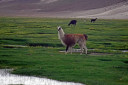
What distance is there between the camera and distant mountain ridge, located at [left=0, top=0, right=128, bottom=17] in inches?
3952

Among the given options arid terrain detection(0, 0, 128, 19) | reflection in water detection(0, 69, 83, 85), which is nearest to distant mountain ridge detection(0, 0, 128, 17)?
arid terrain detection(0, 0, 128, 19)

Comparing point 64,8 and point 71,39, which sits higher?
point 64,8

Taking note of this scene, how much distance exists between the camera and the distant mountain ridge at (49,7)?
100m

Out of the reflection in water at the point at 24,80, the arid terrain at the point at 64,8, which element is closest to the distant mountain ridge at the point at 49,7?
the arid terrain at the point at 64,8

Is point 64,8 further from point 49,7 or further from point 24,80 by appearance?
point 24,80

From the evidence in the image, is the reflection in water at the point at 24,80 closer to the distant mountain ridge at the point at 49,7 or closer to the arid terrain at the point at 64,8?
the arid terrain at the point at 64,8

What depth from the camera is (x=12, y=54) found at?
62.5ft

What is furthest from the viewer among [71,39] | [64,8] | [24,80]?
[64,8]

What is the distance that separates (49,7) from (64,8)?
5751 millimetres

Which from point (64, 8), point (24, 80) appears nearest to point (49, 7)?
point (64, 8)

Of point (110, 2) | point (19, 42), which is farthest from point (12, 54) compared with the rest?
point (110, 2)

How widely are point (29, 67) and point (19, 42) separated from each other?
1125 centimetres

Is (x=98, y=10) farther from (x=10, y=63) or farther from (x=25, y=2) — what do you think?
(x=10, y=63)

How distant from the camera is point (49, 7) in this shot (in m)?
110
